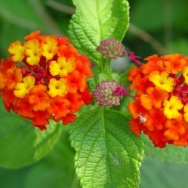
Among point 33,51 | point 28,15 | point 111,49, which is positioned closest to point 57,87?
point 33,51

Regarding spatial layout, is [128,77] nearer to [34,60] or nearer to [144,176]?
[34,60]

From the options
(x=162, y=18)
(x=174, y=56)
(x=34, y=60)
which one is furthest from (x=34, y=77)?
(x=162, y=18)

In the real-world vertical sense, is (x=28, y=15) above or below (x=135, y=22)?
below

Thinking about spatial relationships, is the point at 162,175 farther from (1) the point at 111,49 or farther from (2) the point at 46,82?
(2) the point at 46,82

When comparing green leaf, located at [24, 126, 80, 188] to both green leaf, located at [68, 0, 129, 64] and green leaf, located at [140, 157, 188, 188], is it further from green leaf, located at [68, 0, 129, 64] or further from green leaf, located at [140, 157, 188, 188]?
green leaf, located at [68, 0, 129, 64]

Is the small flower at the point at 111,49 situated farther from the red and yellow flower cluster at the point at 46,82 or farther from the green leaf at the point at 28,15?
the green leaf at the point at 28,15
